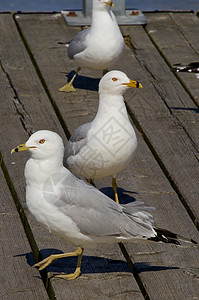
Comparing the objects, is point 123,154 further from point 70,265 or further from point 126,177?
point 70,265

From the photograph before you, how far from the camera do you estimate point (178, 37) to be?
6.88 m

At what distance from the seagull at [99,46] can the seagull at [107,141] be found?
146cm

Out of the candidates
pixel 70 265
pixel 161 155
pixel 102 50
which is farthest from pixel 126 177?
pixel 102 50

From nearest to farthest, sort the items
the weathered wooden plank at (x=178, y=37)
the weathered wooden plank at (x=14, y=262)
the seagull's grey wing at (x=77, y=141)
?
1. the weathered wooden plank at (x=14, y=262)
2. the seagull's grey wing at (x=77, y=141)
3. the weathered wooden plank at (x=178, y=37)

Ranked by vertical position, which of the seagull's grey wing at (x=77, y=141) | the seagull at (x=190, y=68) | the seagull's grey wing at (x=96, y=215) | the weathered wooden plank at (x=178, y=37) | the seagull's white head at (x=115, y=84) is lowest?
the weathered wooden plank at (x=178, y=37)

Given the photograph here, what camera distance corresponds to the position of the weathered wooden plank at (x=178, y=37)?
252 inches

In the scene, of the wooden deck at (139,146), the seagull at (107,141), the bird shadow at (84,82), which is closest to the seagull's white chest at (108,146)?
the seagull at (107,141)

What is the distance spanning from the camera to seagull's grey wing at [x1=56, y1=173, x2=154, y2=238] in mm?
3658

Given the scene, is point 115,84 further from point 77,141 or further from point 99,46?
point 99,46

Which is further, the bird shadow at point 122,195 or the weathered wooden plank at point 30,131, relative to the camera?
the bird shadow at point 122,195

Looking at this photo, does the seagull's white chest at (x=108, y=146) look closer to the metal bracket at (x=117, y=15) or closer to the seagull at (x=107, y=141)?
the seagull at (x=107, y=141)

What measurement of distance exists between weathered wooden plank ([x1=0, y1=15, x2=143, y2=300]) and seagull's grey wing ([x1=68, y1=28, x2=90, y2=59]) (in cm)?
38

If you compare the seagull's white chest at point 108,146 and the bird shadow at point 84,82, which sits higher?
the seagull's white chest at point 108,146

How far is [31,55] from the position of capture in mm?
6449
